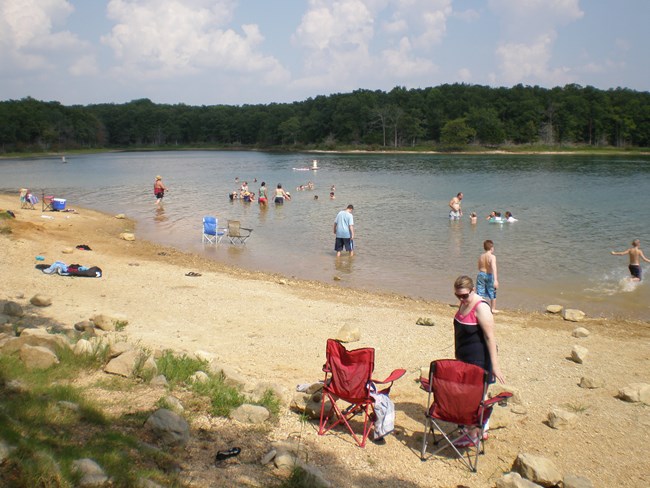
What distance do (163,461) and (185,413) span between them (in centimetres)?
108

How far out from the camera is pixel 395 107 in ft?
418

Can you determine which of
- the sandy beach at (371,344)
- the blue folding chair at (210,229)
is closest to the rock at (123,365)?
the sandy beach at (371,344)

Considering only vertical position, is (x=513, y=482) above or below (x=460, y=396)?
below

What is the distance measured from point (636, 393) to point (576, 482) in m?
2.55

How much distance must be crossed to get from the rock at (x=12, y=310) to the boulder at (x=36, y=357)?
2948 millimetres

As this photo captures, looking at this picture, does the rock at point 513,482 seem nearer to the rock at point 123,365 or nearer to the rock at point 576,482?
the rock at point 576,482

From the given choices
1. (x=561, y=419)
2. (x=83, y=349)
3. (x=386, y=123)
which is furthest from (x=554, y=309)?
(x=386, y=123)

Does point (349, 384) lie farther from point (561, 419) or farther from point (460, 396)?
point (561, 419)

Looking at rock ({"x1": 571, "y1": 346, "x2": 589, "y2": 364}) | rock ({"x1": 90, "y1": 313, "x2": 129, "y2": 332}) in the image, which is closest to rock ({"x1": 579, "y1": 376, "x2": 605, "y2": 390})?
rock ({"x1": 571, "y1": 346, "x2": 589, "y2": 364})

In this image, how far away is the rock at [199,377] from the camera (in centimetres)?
601

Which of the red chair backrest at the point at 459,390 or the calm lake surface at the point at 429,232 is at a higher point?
the red chair backrest at the point at 459,390

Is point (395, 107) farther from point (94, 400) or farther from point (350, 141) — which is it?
point (94, 400)

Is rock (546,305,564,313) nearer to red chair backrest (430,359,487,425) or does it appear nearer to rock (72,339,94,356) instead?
red chair backrest (430,359,487,425)

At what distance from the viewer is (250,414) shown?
5.37 meters
